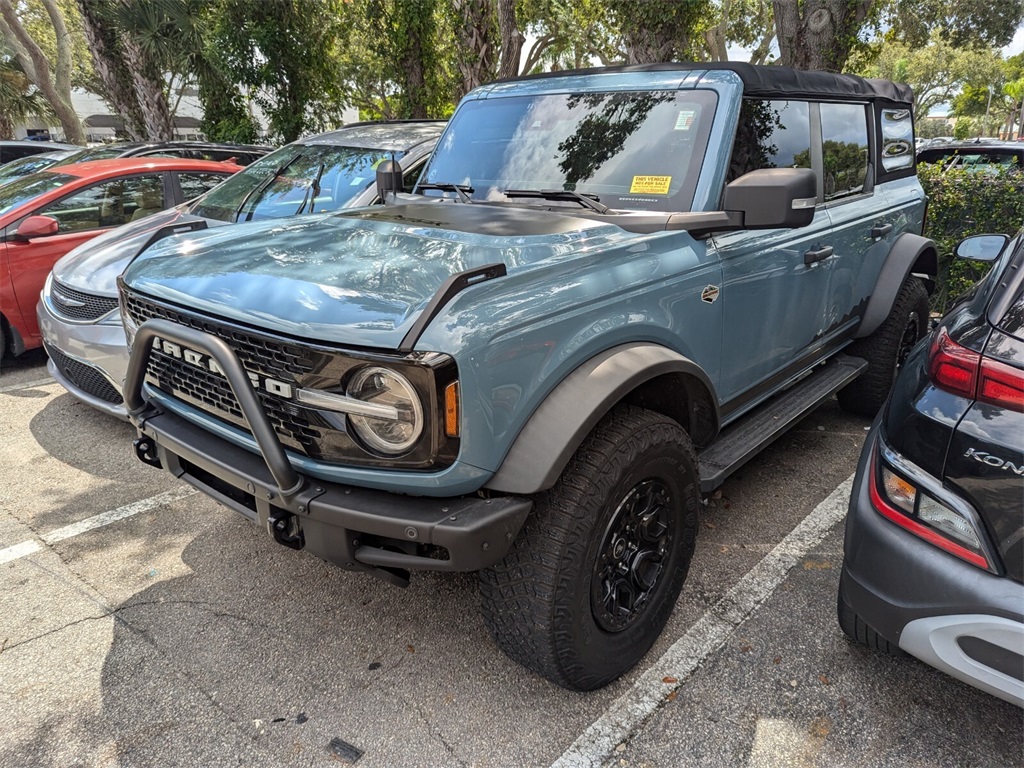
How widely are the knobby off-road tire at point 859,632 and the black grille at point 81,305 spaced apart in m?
4.13

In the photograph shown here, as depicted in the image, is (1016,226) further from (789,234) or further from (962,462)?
(962,462)

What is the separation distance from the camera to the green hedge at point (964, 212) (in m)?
6.49

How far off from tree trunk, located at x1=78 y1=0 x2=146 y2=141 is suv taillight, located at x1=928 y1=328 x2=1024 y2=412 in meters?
14.4

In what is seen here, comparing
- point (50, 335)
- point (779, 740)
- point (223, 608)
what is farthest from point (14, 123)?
point (779, 740)

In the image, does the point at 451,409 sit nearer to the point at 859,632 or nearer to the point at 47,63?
the point at 859,632

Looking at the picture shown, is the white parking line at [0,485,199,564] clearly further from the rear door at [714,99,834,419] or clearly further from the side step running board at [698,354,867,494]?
the rear door at [714,99,834,419]

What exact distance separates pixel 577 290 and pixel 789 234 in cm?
153

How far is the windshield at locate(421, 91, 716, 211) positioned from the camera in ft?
9.39

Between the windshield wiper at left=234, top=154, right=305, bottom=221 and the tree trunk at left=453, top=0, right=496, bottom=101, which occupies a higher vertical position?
the tree trunk at left=453, top=0, right=496, bottom=101

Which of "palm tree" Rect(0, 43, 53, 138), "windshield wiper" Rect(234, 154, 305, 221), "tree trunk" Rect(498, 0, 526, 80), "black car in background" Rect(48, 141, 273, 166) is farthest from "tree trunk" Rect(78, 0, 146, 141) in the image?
"windshield wiper" Rect(234, 154, 305, 221)

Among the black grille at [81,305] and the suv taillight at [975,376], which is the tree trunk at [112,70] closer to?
the black grille at [81,305]

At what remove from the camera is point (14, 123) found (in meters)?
21.4

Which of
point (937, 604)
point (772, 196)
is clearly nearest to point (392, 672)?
point (937, 604)

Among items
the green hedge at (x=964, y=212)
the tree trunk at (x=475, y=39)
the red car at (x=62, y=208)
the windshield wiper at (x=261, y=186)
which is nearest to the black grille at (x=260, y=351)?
the windshield wiper at (x=261, y=186)
